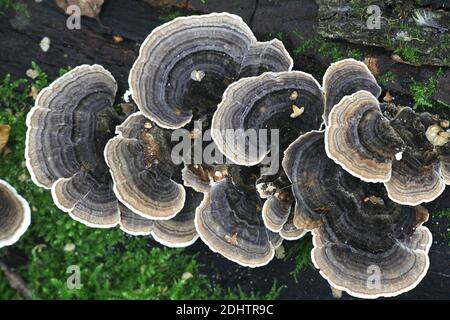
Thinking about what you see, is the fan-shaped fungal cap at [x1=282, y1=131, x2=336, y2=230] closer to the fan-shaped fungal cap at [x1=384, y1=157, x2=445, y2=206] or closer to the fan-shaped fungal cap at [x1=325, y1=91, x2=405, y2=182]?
the fan-shaped fungal cap at [x1=325, y1=91, x2=405, y2=182]

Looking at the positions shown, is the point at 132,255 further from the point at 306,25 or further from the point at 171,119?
the point at 306,25

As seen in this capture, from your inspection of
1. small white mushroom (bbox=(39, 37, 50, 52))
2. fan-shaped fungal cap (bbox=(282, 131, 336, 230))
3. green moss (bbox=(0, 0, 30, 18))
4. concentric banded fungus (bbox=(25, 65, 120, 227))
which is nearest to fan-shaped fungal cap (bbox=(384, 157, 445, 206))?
fan-shaped fungal cap (bbox=(282, 131, 336, 230))

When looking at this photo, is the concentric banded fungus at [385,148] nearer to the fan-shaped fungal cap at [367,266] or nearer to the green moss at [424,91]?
the green moss at [424,91]

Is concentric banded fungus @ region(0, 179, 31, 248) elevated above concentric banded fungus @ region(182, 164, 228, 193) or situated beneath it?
situated beneath

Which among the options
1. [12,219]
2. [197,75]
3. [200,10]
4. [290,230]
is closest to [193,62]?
[197,75]

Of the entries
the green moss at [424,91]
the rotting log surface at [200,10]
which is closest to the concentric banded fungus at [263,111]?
the rotting log surface at [200,10]
